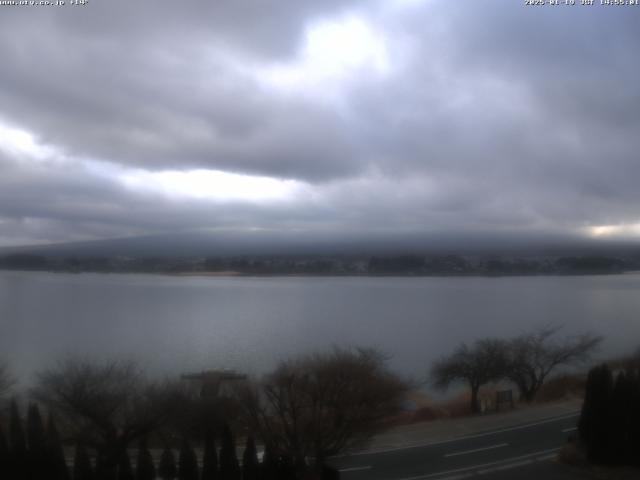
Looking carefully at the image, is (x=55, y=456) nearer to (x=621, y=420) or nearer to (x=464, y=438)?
(x=464, y=438)

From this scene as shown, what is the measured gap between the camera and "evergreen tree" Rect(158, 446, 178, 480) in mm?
7555

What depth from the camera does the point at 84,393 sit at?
26.8 ft

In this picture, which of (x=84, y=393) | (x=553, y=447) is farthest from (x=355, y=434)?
(x=84, y=393)

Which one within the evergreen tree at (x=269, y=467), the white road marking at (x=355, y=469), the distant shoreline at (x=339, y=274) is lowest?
the white road marking at (x=355, y=469)

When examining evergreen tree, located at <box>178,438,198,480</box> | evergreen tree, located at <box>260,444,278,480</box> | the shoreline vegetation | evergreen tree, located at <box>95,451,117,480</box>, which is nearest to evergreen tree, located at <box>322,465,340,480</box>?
evergreen tree, located at <box>260,444,278,480</box>

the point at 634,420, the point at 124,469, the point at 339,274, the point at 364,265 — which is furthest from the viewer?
the point at 364,265

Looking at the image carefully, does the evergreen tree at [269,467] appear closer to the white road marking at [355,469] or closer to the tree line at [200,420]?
the tree line at [200,420]

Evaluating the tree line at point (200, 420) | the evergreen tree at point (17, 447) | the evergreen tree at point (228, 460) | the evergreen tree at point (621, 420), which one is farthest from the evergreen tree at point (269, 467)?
the evergreen tree at point (621, 420)

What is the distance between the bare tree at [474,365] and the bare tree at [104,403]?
270 inches

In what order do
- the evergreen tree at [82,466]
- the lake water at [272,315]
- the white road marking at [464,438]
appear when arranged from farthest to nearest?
the lake water at [272,315] < the white road marking at [464,438] < the evergreen tree at [82,466]

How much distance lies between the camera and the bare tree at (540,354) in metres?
13.3

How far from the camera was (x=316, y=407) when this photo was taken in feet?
28.3

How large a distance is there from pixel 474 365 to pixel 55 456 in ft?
30.5

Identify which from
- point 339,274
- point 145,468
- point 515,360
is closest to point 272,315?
point 339,274
